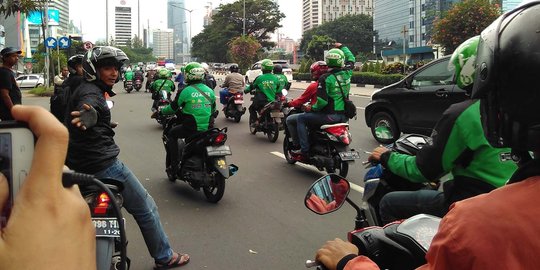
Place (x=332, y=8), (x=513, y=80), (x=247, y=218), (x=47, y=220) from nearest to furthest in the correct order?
(x=47, y=220)
(x=513, y=80)
(x=247, y=218)
(x=332, y=8)

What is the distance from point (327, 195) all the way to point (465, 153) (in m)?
0.76

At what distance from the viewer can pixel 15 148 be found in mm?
950

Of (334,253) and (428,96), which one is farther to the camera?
(428,96)

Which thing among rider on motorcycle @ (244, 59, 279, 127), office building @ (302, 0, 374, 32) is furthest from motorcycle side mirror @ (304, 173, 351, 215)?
office building @ (302, 0, 374, 32)

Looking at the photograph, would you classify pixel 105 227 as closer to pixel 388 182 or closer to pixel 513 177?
pixel 388 182

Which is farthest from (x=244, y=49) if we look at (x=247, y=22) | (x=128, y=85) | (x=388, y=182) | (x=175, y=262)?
(x=388, y=182)

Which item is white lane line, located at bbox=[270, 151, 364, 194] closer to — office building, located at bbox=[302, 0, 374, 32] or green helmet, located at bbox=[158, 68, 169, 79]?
green helmet, located at bbox=[158, 68, 169, 79]

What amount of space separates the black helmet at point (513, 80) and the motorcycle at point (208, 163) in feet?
13.1

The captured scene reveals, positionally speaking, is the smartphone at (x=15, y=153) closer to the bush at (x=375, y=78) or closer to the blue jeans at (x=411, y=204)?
the blue jeans at (x=411, y=204)

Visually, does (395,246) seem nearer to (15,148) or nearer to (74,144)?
(15,148)

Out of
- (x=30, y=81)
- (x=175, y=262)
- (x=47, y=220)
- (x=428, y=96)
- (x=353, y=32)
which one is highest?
(x=353, y=32)

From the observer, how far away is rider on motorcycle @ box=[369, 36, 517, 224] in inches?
91.1

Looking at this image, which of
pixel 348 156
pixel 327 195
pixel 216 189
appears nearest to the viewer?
pixel 327 195

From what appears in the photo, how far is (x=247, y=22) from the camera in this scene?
72250 mm
